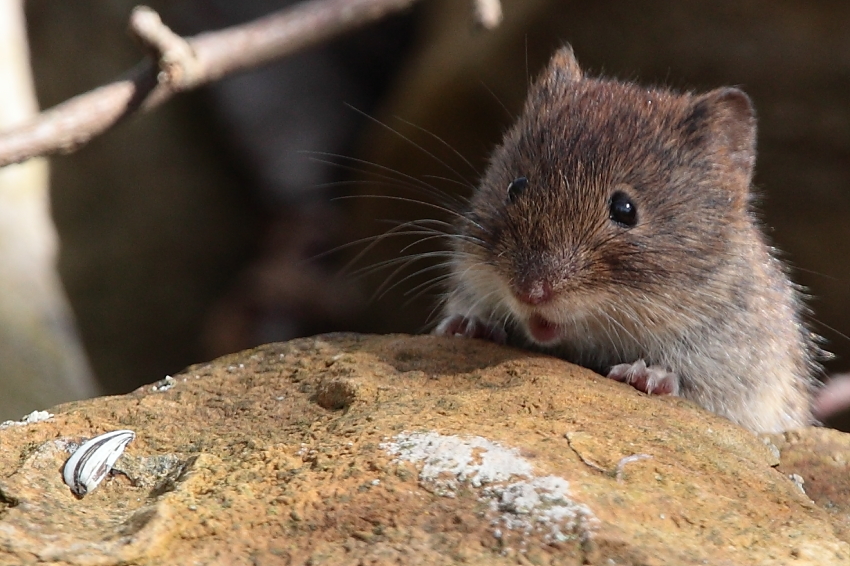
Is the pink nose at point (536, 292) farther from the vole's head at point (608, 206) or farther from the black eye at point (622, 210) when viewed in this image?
the black eye at point (622, 210)

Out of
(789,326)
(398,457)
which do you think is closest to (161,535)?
(398,457)

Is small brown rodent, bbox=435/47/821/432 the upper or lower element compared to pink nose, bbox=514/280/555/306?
upper

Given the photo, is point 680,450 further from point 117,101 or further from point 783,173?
point 783,173

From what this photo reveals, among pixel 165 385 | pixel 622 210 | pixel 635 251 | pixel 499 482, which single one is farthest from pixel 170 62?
pixel 499 482

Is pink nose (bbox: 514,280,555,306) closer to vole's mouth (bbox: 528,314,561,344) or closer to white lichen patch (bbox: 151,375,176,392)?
vole's mouth (bbox: 528,314,561,344)

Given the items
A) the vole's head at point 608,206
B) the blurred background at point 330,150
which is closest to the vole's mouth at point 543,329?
the vole's head at point 608,206

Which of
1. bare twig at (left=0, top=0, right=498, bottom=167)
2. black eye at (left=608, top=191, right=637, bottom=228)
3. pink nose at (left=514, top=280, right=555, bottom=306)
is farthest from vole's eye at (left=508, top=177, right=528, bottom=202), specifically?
bare twig at (left=0, top=0, right=498, bottom=167)
